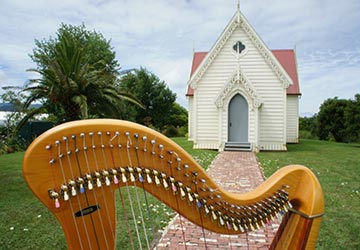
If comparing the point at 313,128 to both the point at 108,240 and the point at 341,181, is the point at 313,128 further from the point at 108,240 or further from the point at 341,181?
the point at 108,240

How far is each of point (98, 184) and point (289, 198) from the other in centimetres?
162

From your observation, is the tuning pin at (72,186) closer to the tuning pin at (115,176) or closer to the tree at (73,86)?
the tuning pin at (115,176)

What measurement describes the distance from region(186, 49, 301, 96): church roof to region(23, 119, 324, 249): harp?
17637mm

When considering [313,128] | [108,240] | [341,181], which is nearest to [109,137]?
[108,240]

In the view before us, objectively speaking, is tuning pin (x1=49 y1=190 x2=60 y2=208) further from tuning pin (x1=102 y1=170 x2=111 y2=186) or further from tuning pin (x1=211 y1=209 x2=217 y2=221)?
tuning pin (x1=211 y1=209 x2=217 y2=221)

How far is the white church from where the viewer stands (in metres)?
15.0

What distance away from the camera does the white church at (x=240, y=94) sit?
15.0 metres

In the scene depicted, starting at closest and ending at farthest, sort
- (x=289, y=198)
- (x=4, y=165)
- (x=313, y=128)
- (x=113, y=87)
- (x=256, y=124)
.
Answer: (x=289, y=198)
(x=4, y=165)
(x=113, y=87)
(x=256, y=124)
(x=313, y=128)

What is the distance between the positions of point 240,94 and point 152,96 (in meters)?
18.6

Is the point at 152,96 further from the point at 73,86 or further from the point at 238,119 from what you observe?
the point at 73,86

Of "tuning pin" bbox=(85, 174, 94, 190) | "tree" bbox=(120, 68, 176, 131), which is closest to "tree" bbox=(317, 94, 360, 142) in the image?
"tree" bbox=(120, 68, 176, 131)

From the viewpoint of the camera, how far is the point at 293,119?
19906mm

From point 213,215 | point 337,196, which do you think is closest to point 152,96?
point 337,196

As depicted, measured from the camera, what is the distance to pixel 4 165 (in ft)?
34.4
